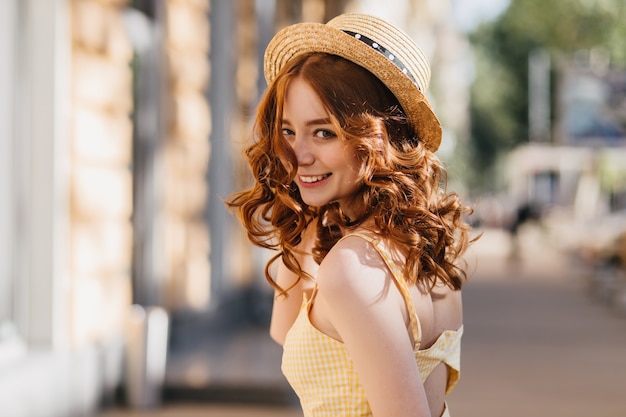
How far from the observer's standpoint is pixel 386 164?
5.74 ft

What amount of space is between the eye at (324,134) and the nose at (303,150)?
25 mm

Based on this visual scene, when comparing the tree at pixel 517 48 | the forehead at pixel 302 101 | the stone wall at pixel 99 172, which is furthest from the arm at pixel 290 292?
the tree at pixel 517 48

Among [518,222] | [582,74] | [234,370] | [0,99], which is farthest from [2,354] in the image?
[518,222]

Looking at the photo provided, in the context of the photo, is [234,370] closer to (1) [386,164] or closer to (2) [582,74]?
(1) [386,164]

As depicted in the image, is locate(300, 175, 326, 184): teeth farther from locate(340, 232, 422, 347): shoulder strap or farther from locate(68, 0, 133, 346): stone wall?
locate(68, 0, 133, 346): stone wall

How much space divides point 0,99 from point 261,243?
3871mm

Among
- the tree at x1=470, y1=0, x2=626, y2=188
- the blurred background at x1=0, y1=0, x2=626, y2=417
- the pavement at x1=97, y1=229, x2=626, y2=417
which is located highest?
the tree at x1=470, y1=0, x2=626, y2=188

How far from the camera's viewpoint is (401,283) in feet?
5.45

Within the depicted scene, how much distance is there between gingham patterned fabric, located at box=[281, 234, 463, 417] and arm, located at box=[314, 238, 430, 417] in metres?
0.08

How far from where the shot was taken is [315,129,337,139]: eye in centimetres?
176

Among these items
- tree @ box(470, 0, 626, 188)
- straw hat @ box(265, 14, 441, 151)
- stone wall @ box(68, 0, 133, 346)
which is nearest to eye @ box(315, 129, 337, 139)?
straw hat @ box(265, 14, 441, 151)

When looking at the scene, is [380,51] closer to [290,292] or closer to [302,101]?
[302,101]

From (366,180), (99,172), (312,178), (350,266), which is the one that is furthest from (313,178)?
(99,172)

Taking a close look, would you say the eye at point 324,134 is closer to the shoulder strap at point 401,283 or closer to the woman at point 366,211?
the woman at point 366,211
